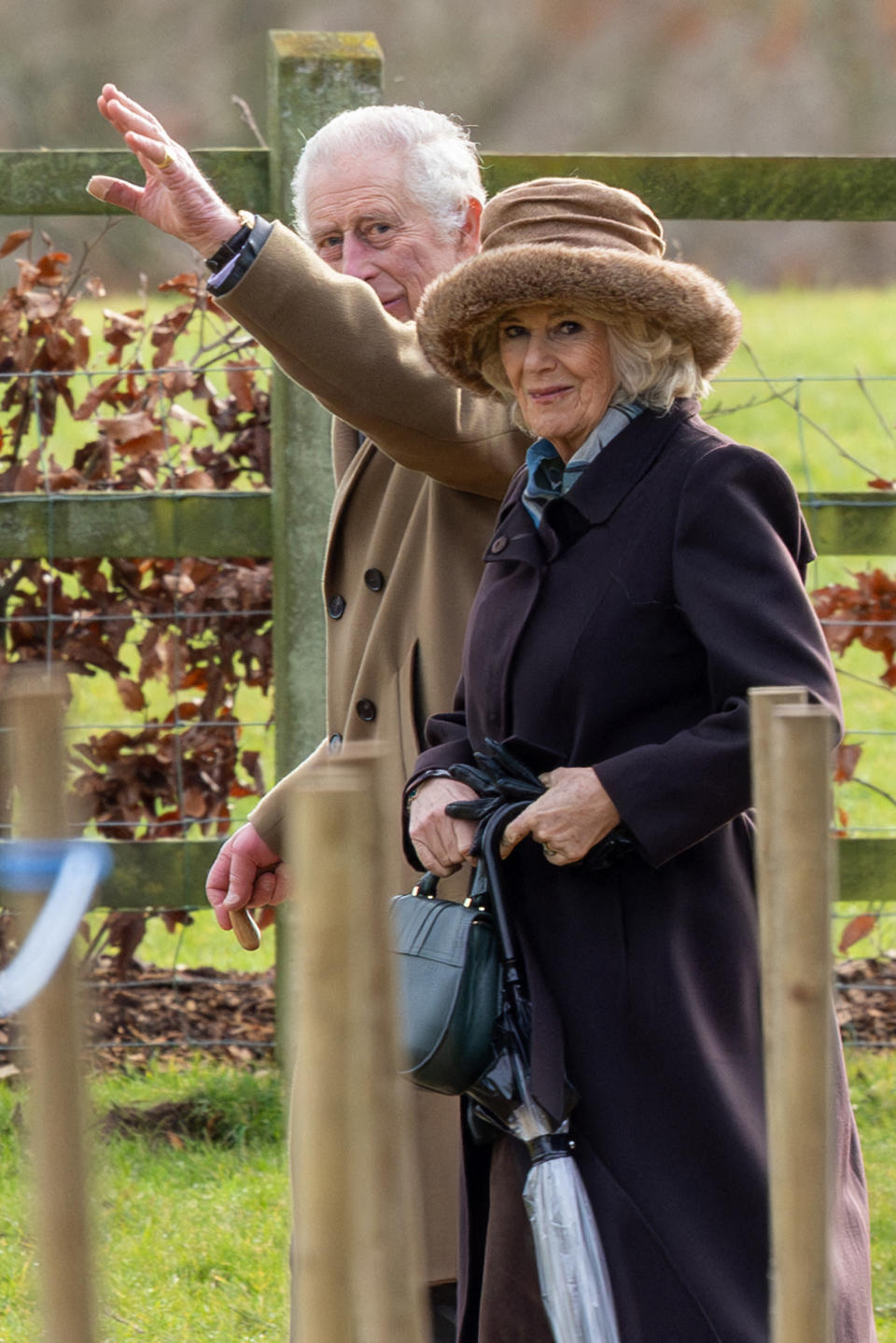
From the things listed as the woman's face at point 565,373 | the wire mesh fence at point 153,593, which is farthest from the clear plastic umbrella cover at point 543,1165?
the wire mesh fence at point 153,593

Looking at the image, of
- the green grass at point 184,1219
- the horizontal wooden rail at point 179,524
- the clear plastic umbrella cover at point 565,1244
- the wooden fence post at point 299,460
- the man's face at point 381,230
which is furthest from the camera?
the horizontal wooden rail at point 179,524

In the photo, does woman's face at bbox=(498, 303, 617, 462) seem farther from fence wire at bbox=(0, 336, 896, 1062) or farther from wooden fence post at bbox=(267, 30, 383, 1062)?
fence wire at bbox=(0, 336, 896, 1062)

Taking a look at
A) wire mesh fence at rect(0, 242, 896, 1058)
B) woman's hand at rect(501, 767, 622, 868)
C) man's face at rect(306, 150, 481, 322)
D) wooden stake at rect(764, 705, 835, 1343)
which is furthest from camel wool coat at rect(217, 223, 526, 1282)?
wire mesh fence at rect(0, 242, 896, 1058)

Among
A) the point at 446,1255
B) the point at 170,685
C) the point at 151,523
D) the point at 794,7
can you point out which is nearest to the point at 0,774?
the point at 170,685

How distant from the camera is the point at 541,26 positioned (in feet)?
51.7

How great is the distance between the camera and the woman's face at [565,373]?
1.97m

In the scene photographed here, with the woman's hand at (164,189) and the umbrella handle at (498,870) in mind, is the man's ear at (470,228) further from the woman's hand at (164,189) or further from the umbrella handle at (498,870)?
the umbrella handle at (498,870)

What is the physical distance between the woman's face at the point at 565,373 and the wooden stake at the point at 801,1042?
0.93 meters

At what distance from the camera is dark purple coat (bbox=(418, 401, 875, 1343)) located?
180 cm

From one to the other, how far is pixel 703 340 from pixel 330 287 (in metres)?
0.47

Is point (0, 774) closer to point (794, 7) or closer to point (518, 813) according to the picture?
point (518, 813)

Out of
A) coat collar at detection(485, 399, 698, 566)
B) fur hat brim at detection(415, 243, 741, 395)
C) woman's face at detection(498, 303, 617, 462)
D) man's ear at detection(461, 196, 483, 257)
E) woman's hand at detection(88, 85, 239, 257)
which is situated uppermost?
man's ear at detection(461, 196, 483, 257)

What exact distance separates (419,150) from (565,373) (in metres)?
0.63

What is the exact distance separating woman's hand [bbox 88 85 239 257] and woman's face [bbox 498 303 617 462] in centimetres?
40
